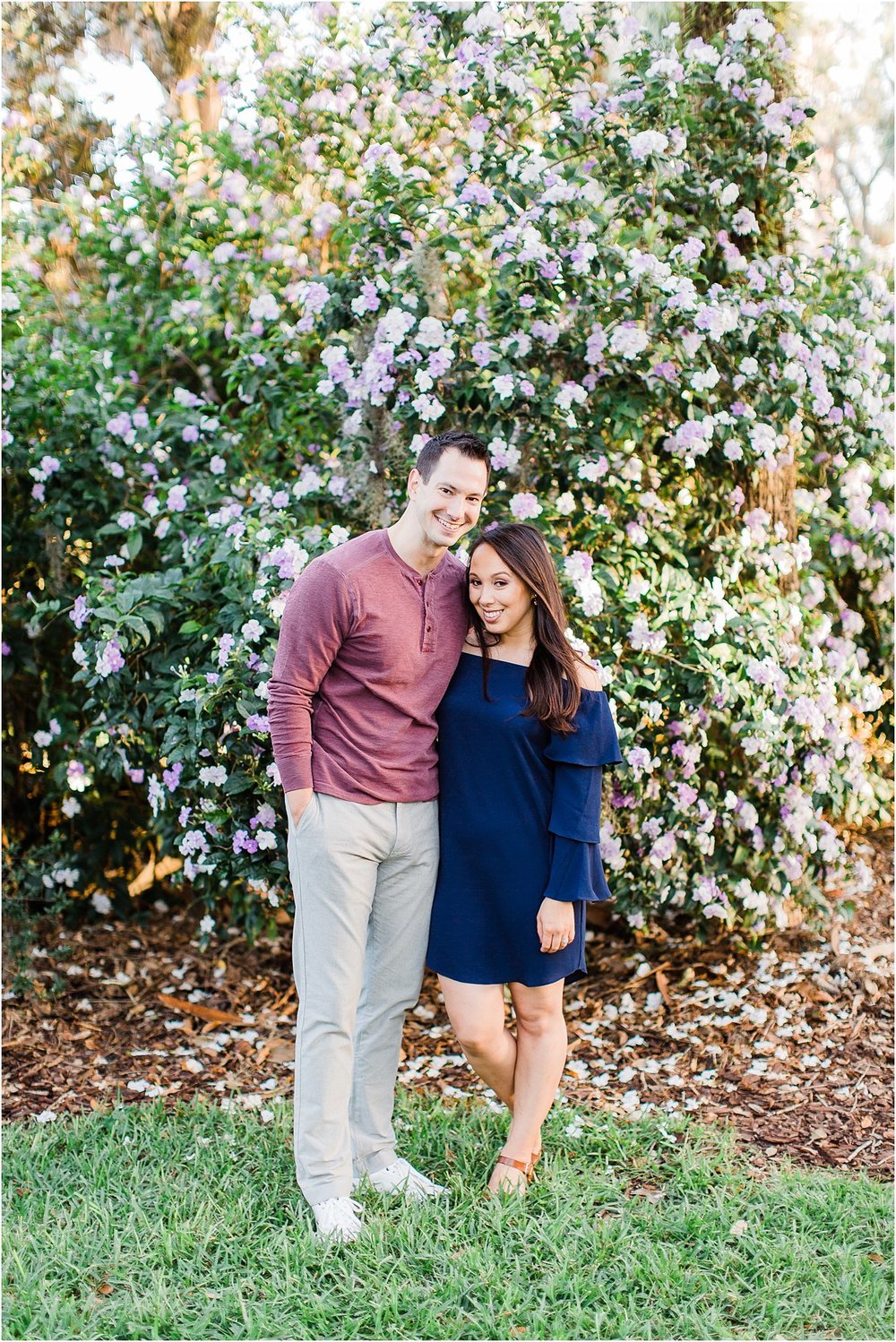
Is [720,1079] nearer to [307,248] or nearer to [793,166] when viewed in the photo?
[793,166]

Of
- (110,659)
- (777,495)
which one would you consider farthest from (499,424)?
(110,659)

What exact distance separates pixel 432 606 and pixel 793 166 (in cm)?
237

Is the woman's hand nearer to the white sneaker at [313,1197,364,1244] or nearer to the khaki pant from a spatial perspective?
the khaki pant

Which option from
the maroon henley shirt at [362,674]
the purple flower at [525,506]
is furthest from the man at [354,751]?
the purple flower at [525,506]

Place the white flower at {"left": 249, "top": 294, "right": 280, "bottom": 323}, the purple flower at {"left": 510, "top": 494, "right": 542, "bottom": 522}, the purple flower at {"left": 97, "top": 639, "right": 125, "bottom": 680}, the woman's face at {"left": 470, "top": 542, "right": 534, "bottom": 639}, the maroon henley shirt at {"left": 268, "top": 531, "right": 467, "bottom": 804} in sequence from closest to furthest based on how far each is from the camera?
the maroon henley shirt at {"left": 268, "top": 531, "right": 467, "bottom": 804}, the woman's face at {"left": 470, "top": 542, "right": 534, "bottom": 639}, the purple flower at {"left": 97, "top": 639, "right": 125, "bottom": 680}, the purple flower at {"left": 510, "top": 494, "right": 542, "bottom": 522}, the white flower at {"left": 249, "top": 294, "right": 280, "bottom": 323}

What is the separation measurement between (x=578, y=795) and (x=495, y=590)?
509 mm

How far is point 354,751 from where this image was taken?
2504mm

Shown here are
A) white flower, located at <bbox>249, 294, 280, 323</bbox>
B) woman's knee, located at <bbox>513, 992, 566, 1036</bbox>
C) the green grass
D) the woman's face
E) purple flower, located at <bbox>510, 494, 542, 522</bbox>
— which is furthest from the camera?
white flower, located at <bbox>249, 294, 280, 323</bbox>

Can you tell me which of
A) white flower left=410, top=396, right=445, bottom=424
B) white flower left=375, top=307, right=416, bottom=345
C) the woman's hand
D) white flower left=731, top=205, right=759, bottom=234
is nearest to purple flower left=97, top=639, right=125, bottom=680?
white flower left=410, top=396, right=445, bottom=424

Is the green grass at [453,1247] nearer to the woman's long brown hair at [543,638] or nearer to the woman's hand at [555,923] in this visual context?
the woman's hand at [555,923]

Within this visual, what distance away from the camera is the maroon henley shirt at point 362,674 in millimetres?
2445

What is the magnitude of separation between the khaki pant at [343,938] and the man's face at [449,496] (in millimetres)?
633

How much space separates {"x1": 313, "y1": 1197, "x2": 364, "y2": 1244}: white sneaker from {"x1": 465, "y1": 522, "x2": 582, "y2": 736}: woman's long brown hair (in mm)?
1197

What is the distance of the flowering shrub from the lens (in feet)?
11.3
